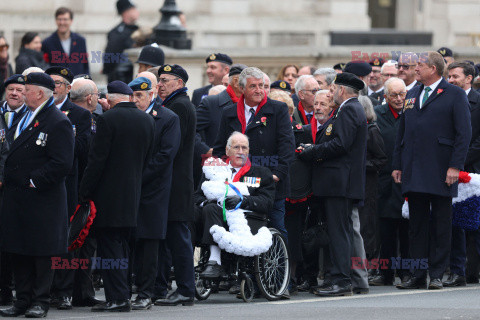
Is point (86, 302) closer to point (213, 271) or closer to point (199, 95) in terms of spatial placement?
point (213, 271)

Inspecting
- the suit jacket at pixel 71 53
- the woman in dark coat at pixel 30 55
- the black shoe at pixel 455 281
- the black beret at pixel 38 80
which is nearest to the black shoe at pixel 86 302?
the black beret at pixel 38 80

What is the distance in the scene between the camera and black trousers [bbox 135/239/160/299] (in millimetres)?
13234

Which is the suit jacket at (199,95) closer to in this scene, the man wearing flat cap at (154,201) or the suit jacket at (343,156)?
the suit jacket at (343,156)

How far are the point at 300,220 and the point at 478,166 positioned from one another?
2.27 m

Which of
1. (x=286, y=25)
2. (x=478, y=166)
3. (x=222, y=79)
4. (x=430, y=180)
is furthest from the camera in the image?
(x=286, y=25)

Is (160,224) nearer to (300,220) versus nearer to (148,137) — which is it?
(148,137)

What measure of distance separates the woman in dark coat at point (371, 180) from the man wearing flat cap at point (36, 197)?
403 centimetres

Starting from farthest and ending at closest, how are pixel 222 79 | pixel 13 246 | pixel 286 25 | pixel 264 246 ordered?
1. pixel 286 25
2. pixel 222 79
3. pixel 264 246
4. pixel 13 246

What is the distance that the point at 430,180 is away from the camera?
14.7m

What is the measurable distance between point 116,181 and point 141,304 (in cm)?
124

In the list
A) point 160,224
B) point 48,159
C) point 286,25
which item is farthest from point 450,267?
point 286,25

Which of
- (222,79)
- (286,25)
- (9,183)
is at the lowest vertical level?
(9,183)

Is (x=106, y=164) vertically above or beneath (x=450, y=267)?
above

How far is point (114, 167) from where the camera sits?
42.0 ft
